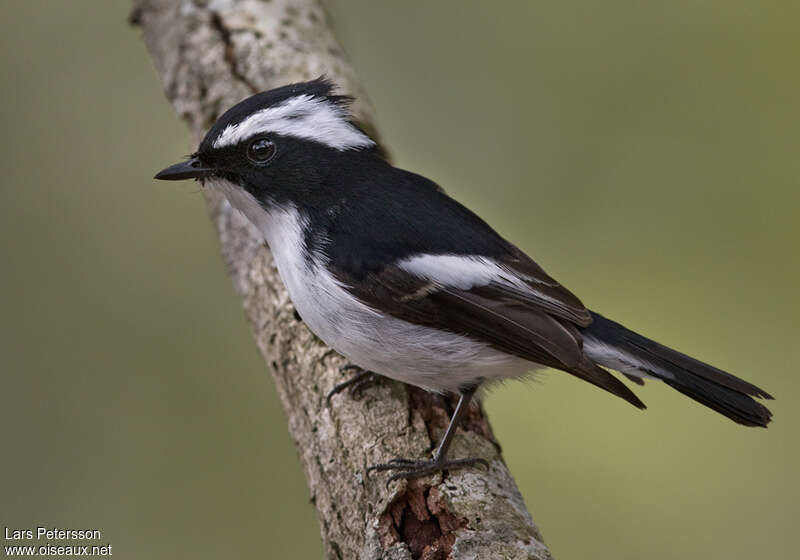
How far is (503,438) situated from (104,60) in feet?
12.4

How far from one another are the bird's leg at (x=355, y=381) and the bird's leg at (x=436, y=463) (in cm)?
35

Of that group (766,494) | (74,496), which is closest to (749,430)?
(766,494)

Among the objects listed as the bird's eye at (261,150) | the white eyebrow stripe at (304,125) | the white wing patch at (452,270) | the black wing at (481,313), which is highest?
the white eyebrow stripe at (304,125)

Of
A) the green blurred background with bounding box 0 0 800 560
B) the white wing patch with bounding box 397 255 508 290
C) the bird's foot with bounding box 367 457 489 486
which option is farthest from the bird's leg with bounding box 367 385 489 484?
the green blurred background with bounding box 0 0 800 560

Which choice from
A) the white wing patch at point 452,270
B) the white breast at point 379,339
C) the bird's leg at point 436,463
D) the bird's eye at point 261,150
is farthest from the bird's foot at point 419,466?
the bird's eye at point 261,150

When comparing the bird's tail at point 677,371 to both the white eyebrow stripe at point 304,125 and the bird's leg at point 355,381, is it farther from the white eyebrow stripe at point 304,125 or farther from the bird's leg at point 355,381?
the white eyebrow stripe at point 304,125

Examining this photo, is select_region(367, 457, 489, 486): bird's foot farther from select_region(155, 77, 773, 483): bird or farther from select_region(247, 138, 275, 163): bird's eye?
select_region(247, 138, 275, 163): bird's eye

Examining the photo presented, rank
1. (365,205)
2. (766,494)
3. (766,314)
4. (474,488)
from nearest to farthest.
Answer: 1. (474,488)
2. (365,205)
3. (766,494)
4. (766,314)

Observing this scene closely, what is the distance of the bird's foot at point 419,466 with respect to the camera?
269 centimetres

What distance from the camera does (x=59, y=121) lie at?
5902 mm

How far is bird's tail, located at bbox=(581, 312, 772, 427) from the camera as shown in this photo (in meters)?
2.83

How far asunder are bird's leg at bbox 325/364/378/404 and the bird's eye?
2.61 feet

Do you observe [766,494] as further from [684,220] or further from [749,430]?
[684,220]

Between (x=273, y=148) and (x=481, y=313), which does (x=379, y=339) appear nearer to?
(x=481, y=313)
